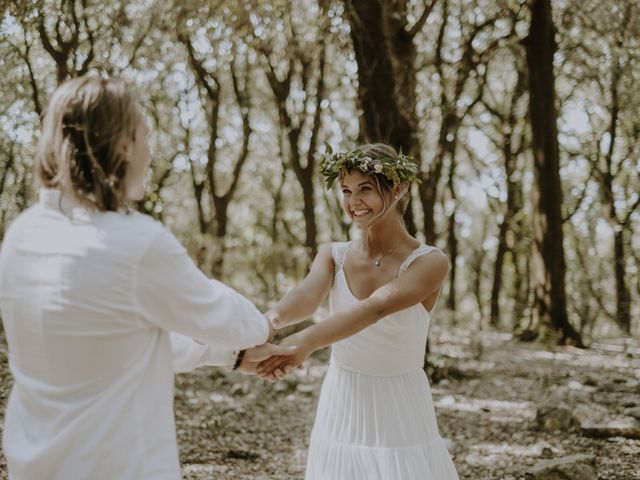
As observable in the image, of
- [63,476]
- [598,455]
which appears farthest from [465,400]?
[63,476]

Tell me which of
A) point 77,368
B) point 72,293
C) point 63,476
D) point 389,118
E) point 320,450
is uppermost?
point 389,118

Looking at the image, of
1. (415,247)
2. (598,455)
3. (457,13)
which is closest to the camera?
(415,247)

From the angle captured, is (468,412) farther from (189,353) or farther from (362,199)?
(189,353)

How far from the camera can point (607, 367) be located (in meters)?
9.77

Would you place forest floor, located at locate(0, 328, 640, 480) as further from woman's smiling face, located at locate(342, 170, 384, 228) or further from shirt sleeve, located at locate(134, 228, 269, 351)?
shirt sleeve, located at locate(134, 228, 269, 351)

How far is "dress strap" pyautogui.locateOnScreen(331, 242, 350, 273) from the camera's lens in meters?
3.58

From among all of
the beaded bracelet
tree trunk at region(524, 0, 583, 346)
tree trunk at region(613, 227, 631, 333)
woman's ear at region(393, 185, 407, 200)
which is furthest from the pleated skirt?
tree trunk at region(613, 227, 631, 333)

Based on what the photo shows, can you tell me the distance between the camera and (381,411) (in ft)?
10.5

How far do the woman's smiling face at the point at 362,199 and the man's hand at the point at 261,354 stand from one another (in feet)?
2.33

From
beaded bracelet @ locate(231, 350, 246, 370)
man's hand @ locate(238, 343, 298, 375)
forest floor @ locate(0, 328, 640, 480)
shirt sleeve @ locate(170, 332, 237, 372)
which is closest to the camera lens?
shirt sleeve @ locate(170, 332, 237, 372)

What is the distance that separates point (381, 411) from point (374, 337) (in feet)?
1.12

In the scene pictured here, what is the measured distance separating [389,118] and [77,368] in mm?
6002

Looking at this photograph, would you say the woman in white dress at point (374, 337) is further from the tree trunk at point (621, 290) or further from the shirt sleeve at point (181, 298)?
the tree trunk at point (621, 290)

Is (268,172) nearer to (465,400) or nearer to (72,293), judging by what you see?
(465,400)
